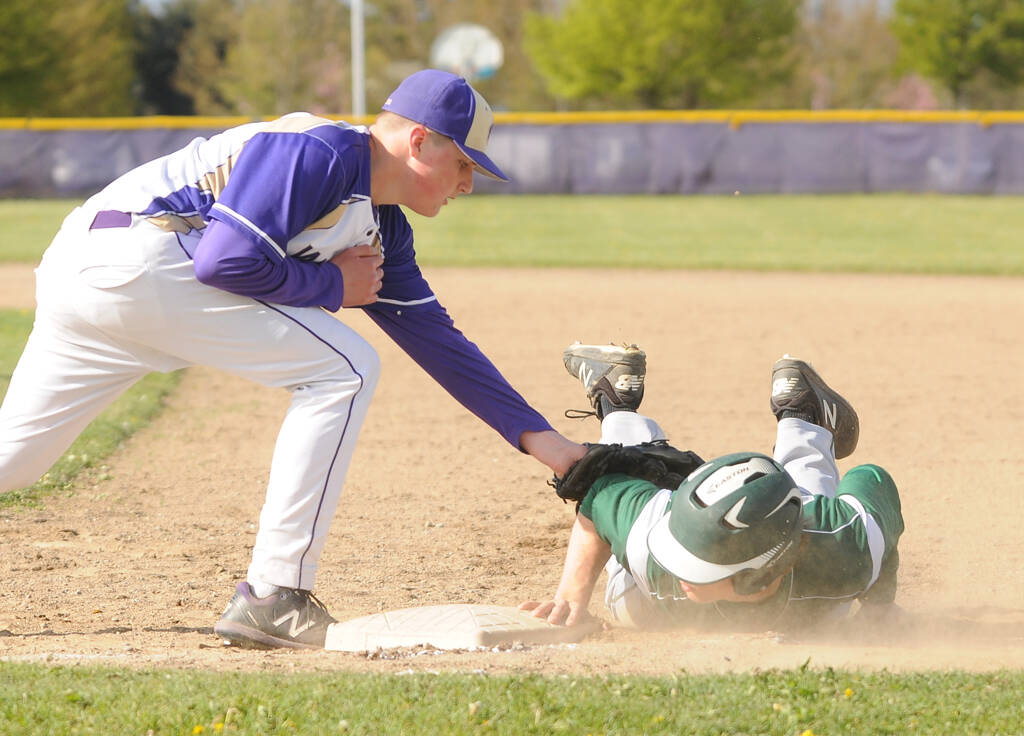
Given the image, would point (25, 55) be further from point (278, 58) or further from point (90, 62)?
point (278, 58)

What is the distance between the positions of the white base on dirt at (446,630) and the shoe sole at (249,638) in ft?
0.33

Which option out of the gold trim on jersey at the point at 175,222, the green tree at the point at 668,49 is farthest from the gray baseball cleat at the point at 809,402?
the green tree at the point at 668,49

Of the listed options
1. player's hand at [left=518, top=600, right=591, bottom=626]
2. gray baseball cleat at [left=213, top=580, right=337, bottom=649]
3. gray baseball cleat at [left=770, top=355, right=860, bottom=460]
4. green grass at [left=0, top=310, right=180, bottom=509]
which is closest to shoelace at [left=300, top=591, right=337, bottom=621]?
gray baseball cleat at [left=213, top=580, right=337, bottom=649]

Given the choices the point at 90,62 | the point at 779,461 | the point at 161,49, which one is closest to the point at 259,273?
the point at 779,461

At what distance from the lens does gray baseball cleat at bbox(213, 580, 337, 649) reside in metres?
3.47

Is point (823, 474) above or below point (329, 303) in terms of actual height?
below

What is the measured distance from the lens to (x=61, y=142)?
83.9 feet

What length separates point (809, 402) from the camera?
4.43 m

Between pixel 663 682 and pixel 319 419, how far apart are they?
1.12 m

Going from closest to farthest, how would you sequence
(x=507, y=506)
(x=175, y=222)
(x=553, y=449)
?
(x=175, y=222)
(x=553, y=449)
(x=507, y=506)

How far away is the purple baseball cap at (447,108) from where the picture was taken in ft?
10.9

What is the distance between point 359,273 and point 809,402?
5.97 feet

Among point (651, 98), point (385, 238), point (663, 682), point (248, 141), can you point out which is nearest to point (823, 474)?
point (663, 682)

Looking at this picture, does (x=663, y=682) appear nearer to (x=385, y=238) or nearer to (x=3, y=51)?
(x=385, y=238)
